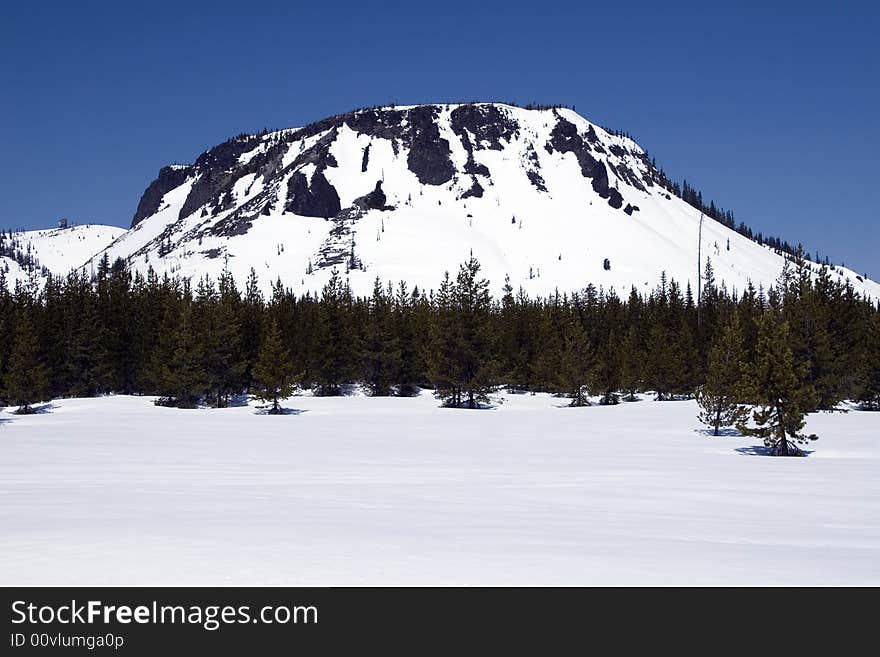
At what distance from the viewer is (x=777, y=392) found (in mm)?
28953

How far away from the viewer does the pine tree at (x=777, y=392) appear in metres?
28.5

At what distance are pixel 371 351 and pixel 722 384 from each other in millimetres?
33359

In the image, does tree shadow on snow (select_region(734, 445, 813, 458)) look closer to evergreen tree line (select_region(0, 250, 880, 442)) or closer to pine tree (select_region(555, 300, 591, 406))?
evergreen tree line (select_region(0, 250, 880, 442))

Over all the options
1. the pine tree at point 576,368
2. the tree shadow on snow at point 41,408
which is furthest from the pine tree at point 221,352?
the pine tree at point 576,368

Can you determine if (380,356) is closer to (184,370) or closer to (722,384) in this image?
(184,370)

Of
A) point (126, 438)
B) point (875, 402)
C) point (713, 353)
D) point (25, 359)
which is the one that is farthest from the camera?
point (875, 402)

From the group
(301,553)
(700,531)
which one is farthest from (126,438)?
(700,531)

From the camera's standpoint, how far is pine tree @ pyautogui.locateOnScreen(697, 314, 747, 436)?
35719mm

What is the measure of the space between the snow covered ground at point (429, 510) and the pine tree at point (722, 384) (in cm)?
226
